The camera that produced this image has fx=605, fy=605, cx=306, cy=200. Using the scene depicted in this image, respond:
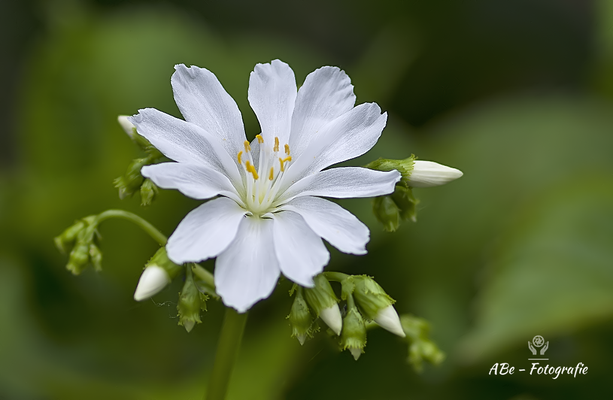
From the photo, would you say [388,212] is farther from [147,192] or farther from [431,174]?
[147,192]

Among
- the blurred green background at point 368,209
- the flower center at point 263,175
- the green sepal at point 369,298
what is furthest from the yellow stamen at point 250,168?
the blurred green background at point 368,209

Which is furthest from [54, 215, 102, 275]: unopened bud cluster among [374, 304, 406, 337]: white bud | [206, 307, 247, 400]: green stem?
[374, 304, 406, 337]: white bud

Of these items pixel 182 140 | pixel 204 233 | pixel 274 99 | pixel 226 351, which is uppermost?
pixel 274 99

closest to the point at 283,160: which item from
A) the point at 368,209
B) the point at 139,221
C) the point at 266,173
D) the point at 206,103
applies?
the point at 266,173

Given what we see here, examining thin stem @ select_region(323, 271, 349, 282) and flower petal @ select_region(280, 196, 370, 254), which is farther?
thin stem @ select_region(323, 271, 349, 282)

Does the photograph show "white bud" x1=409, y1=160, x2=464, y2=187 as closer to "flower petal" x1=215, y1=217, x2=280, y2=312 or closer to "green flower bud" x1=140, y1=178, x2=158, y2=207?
"flower petal" x1=215, y1=217, x2=280, y2=312

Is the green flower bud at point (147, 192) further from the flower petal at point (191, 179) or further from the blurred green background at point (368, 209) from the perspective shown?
the blurred green background at point (368, 209)
